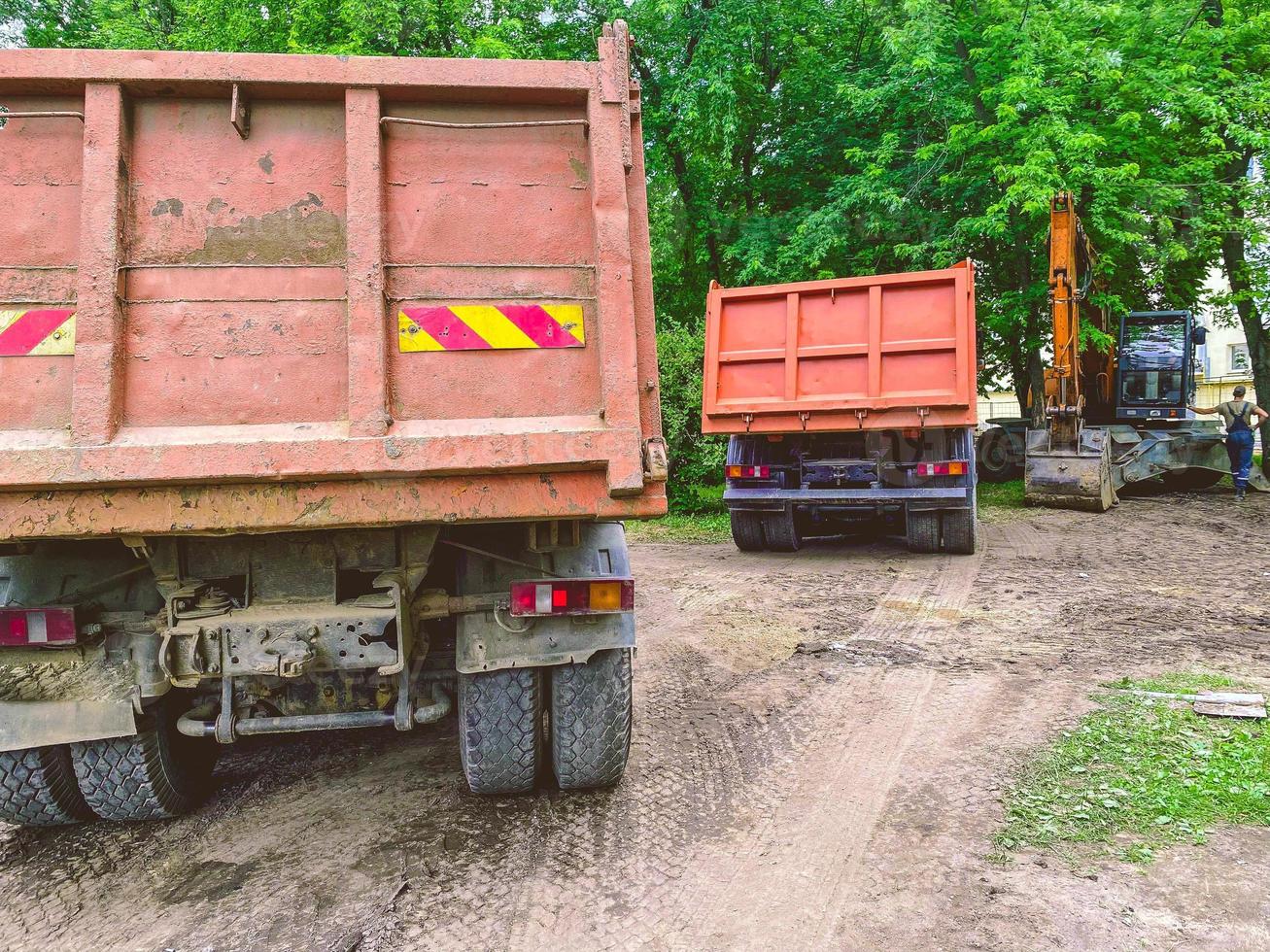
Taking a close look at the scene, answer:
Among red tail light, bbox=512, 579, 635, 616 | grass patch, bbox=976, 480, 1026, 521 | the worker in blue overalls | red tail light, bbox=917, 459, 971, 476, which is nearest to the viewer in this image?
red tail light, bbox=512, 579, 635, 616

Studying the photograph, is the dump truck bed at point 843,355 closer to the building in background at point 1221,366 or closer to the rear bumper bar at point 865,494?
the rear bumper bar at point 865,494

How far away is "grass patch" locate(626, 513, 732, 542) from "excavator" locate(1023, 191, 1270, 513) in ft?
13.7

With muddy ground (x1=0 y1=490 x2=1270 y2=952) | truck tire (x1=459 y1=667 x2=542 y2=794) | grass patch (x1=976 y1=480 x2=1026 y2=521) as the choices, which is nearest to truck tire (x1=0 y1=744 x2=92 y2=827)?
muddy ground (x1=0 y1=490 x2=1270 y2=952)

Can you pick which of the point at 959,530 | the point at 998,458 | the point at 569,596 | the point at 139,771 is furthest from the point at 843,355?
the point at 998,458

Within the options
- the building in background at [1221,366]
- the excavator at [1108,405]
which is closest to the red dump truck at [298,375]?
the excavator at [1108,405]

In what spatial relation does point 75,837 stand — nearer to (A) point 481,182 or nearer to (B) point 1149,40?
(A) point 481,182

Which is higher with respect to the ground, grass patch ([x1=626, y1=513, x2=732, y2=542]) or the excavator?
the excavator

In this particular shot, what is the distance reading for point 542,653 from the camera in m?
3.06

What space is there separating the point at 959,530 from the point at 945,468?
0.73 m

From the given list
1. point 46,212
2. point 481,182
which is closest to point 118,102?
point 46,212

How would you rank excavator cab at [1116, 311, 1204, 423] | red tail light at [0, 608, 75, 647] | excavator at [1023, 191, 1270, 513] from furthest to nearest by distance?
excavator cab at [1116, 311, 1204, 423] → excavator at [1023, 191, 1270, 513] → red tail light at [0, 608, 75, 647]

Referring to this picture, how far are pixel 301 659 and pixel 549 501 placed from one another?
978 mm

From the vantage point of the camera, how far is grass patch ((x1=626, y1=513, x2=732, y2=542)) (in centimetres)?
1077

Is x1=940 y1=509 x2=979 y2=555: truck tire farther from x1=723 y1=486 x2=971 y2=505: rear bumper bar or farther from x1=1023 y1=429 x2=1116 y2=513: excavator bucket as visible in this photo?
x1=1023 y1=429 x2=1116 y2=513: excavator bucket
